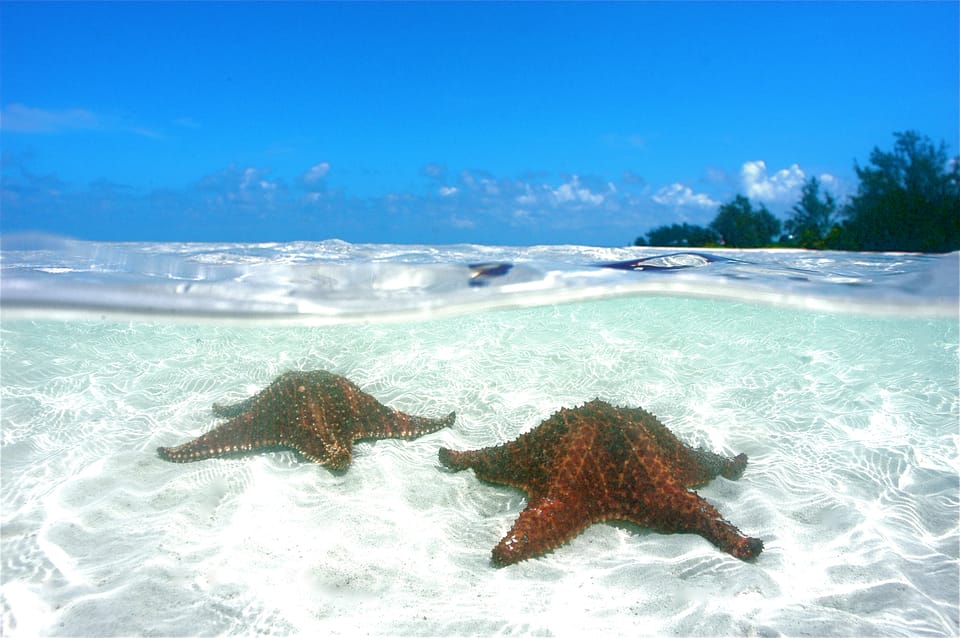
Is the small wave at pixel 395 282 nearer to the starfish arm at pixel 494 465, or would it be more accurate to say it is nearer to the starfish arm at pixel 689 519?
the starfish arm at pixel 494 465

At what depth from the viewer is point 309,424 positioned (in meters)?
5.30

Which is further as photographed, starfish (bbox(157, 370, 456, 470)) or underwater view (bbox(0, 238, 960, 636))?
starfish (bbox(157, 370, 456, 470))

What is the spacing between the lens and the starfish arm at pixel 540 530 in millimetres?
3598

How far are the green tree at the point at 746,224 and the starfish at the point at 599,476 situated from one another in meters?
26.1

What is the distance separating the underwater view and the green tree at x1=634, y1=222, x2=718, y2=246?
33.2 ft

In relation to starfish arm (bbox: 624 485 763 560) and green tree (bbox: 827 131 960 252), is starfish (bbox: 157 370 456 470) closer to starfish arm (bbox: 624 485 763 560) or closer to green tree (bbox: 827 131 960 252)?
starfish arm (bbox: 624 485 763 560)

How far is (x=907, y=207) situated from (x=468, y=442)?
21.3 meters

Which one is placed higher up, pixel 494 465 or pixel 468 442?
pixel 494 465

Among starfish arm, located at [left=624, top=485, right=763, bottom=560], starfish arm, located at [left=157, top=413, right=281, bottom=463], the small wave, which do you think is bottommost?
starfish arm, located at [left=624, top=485, right=763, bottom=560]

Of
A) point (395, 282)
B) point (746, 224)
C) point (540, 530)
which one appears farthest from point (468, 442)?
point (746, 224)

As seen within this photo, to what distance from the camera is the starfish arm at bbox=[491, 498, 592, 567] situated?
11.8ft

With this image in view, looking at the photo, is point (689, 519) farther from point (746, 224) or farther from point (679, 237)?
point (746, 224)

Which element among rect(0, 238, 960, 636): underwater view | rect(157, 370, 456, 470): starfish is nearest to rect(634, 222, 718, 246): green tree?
rect(0, 238, 960, 636): underwater view

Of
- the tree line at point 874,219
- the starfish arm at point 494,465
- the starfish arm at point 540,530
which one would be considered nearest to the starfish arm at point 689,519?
the starfish arm at point 540,530
